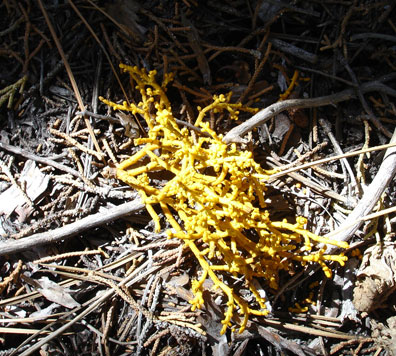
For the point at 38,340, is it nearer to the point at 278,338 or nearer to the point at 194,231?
the point at 194,231

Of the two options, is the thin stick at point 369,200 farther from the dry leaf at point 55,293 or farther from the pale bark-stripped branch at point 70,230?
the dry leaf at point 55,293

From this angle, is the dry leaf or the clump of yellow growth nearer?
the clump of yellow growth

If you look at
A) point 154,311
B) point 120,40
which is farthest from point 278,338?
point 120,40

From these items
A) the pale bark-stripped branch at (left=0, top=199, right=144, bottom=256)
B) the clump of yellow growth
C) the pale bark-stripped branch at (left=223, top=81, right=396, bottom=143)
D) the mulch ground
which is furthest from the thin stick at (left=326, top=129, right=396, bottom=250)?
the pale bark-stripped branch at (left=0, top=199, right=144, bottom=256)

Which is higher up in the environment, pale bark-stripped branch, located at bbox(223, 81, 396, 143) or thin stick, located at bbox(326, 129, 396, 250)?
pale bark-stripped branch, located at bbox(223, 81, 396, 143)

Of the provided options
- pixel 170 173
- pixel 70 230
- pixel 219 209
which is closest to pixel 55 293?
pixel 70 230

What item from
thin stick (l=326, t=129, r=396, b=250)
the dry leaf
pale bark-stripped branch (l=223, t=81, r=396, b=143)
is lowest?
the dry leaf

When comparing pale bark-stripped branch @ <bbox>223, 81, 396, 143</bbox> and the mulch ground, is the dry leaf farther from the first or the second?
pale bark-stripped branch @ <bbox>223, 81, 396, 143</bbox>
